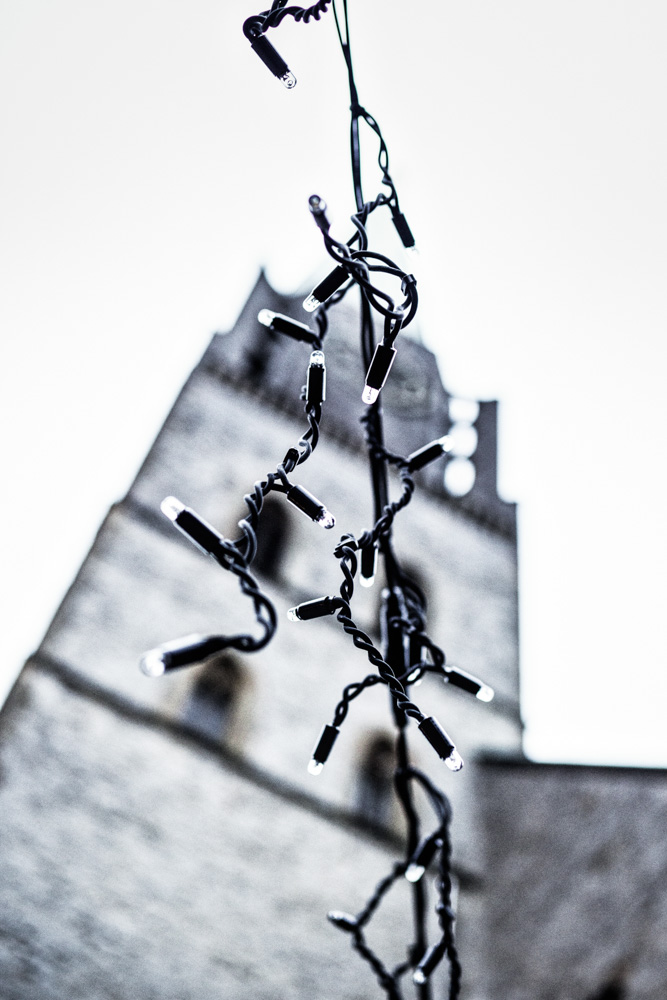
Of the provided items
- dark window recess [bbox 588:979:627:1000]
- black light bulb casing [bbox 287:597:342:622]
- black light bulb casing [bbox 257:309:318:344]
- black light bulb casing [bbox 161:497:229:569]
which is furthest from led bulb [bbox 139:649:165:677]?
dark window recess [bbox 588:979:627:1000]

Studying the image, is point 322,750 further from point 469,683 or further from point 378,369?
point 378,369

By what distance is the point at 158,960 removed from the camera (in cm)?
662

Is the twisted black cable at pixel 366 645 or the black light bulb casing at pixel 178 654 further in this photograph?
the twisted black cable at pixel 366 645

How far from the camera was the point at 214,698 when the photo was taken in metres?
8.83

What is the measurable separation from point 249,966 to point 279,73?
711cm

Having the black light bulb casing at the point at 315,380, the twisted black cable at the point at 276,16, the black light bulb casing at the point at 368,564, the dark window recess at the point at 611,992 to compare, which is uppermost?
the twisted black cable at the point at 276,16

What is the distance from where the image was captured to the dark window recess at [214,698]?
27.8ft

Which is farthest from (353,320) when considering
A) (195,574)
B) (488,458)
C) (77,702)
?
(77,702)

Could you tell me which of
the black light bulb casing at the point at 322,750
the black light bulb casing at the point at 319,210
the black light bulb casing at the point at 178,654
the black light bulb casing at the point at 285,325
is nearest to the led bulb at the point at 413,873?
the black light bulb casing at the point at 322,750

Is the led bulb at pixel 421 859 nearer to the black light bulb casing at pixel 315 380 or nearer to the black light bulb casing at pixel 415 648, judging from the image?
the black light bulb casing at pixel 415 648

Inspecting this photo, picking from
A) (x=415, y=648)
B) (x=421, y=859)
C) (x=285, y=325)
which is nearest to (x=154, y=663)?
(x=285, y=325)

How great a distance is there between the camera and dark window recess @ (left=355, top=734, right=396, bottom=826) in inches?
346

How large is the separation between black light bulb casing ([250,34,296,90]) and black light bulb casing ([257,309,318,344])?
1.96 feet

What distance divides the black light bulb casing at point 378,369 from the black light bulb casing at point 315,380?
0.42 ft
